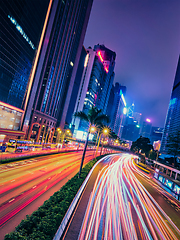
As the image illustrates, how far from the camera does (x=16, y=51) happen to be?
49.1 meters

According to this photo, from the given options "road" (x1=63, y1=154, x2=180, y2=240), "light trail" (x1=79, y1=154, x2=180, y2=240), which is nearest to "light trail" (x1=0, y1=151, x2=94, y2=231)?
"road" (x1=63, y1=154, x2=180, y2=240)

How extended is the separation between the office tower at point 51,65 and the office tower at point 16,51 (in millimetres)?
4275

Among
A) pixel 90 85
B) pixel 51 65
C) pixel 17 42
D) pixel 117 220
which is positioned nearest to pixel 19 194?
pixel 117 220

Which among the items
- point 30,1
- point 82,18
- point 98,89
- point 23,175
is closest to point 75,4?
point 82,18

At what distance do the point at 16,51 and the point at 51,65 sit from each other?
27.6m

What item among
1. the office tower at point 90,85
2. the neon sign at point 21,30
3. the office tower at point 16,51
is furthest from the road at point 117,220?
the office tower at point 90,85

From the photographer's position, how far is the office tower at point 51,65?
63.1 metres

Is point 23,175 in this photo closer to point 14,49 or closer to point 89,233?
point 89,233

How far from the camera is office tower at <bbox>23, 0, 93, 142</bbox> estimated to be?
207 ft

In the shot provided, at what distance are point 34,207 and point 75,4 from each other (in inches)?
4268

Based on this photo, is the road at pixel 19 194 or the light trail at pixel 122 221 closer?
the light trail at pixel 122 221

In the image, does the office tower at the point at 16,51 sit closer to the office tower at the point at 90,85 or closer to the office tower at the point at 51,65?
the office tower at the point at 51,65

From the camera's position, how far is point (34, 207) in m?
12.5

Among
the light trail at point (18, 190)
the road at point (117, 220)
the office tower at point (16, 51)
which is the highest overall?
the office tower at point (16, 51)
